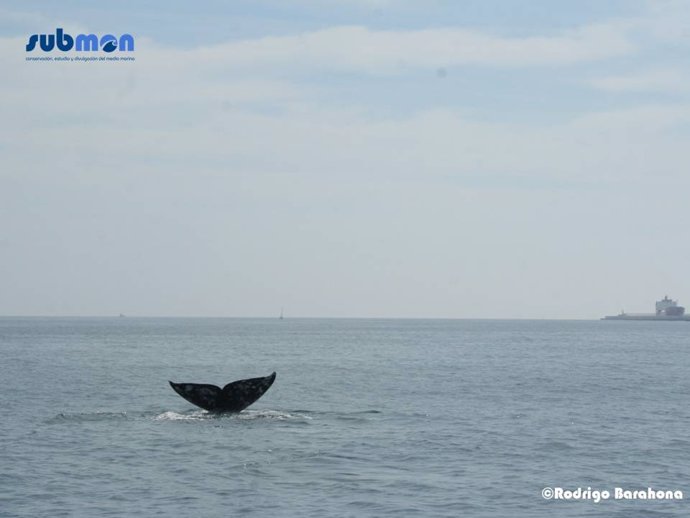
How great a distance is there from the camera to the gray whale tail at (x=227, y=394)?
42.4 m

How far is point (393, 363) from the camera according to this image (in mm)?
98438

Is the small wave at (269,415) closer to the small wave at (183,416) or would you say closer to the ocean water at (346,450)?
the ocean water at (346,450)

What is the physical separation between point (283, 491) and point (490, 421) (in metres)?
17.9

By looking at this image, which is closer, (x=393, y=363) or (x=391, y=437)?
(x=391, y=437)

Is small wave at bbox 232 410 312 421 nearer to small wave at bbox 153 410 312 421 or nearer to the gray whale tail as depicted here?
small wave at bbox 153 410 312 421

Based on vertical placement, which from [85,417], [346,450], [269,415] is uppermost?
[269,415]

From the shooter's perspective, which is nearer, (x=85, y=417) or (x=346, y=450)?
(x=346, y=450)

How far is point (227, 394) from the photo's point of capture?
142ft

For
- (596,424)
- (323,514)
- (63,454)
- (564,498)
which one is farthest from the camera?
(596,424)

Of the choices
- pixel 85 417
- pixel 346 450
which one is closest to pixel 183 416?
pixel 85 417

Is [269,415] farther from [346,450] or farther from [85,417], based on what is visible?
[346,450]

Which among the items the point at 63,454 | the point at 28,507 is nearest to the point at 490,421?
the point at 63,454

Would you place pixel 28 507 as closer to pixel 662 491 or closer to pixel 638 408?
pixel 662 491

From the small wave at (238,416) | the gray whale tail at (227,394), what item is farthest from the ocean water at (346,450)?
the gray whale tail at (227,394)
